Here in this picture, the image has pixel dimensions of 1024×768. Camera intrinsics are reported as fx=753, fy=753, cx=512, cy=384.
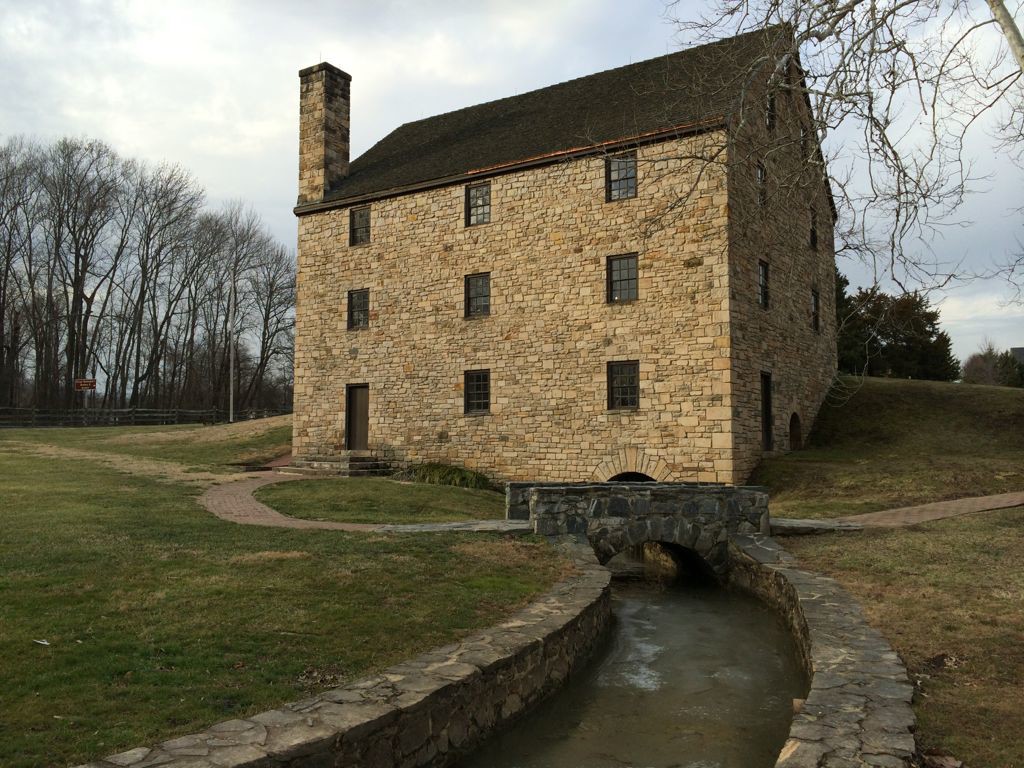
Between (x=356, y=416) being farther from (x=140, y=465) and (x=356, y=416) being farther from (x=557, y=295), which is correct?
(x=557, y=295)

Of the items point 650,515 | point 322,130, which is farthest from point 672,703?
point 322,130

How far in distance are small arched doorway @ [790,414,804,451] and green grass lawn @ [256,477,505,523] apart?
8.41 meters

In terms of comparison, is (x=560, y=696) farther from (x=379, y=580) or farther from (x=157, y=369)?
(x=157, y=369)

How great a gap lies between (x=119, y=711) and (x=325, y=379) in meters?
18.9

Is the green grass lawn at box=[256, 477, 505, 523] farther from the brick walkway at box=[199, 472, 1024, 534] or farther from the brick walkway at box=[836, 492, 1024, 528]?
the brick walkway at box=[836, 492, 1024, 528]

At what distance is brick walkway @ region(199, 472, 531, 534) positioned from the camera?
37.6ft

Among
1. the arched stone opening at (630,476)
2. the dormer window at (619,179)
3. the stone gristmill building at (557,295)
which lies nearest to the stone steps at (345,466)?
the stone gristmill building at (557,295)

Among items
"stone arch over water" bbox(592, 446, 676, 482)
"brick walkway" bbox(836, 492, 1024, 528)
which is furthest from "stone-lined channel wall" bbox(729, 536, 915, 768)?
"stone arch over water" bbox(592, 446, 676, 482)

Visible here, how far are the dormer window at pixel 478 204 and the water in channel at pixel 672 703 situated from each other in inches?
528

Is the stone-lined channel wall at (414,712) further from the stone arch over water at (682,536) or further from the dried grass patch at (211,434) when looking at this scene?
the dried grass patch at (211,434)

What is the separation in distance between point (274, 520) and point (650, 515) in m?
6.22

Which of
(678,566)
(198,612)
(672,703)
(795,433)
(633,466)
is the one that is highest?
(795,433)

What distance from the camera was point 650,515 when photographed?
11.5m

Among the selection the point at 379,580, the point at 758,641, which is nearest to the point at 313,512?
the point at 379,580
